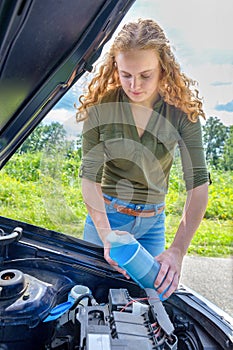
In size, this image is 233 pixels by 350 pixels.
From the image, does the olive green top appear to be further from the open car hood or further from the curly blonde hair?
the open car hood

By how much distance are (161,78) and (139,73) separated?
0.15m

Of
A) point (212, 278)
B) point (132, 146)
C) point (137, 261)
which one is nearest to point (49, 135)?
point (132, 146)

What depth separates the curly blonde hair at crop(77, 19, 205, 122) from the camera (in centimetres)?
134

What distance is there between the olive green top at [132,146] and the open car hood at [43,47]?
0.36 meters

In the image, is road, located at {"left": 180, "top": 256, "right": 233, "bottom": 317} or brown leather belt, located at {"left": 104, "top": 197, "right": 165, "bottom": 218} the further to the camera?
road, located at {"left": 180, "top": 256, "right": 233, "bottom": 317}

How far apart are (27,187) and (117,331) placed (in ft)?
10.2

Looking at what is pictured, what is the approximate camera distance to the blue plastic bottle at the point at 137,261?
1.11m

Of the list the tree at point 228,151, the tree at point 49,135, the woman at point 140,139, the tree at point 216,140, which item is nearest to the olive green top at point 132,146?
the woman at point 140,139

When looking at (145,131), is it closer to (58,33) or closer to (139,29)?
(139,29)

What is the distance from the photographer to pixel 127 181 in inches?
61.8

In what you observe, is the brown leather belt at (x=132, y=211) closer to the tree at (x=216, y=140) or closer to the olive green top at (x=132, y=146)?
the olive green top at (x=132, y=146)

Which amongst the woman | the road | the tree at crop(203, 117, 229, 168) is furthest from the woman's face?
the tree at crop(203, 117, 229, 168)

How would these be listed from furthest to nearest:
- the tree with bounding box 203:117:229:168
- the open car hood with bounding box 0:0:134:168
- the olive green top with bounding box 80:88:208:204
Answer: the tree with bounding box 203:117:229:168
the olive green top with bounding box 80:88:208:204
the open car hood with bounding box 0:0:134:168

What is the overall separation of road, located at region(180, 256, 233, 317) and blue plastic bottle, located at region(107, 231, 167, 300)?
1645mm
